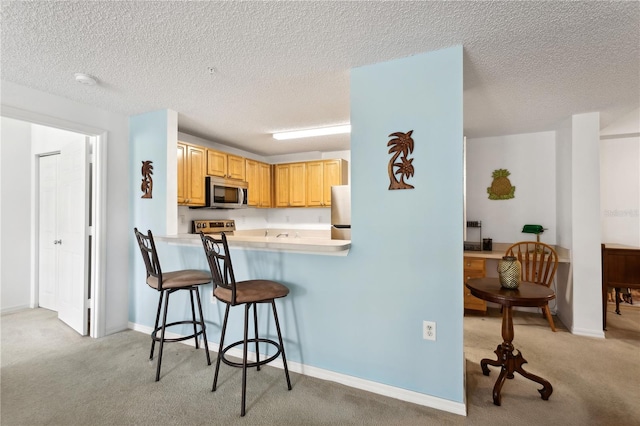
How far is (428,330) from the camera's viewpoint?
6.72ft

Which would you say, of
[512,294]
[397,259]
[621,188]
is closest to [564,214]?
[621,188]

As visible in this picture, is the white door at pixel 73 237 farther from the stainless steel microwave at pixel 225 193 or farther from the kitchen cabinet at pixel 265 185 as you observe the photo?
the kitchen cabinet at pixel 265 185

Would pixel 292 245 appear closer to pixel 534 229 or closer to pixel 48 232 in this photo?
pixel 534 229

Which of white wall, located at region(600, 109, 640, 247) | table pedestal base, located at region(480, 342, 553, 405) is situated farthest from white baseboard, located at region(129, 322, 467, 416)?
white wall, located at region(600, 109, 640, 247)

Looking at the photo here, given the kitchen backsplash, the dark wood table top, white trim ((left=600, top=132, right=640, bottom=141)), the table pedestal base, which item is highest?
white trim ((left=600, top=132, right=640, bottom=141))

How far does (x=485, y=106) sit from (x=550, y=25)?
1.37 meters

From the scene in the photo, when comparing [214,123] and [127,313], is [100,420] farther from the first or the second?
[214,123]

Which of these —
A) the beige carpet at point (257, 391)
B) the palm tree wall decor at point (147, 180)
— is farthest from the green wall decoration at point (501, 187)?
the palm tree wall decor at point (147, 180)

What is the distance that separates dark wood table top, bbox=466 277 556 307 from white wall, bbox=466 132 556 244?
2.11 m

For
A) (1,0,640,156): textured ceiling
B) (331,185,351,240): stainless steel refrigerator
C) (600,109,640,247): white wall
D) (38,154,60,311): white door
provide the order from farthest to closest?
(331,185,351,240): stainless steel refrigerator < (600,109,640,247): white wall < (38,154,60,311): white door < (1,0,640,156): textured ceiling

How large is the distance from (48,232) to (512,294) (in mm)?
5345

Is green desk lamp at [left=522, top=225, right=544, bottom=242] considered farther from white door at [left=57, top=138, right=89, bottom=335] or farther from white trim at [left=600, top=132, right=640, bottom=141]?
white door at [left=57, top=138, right=89, bottom=335]

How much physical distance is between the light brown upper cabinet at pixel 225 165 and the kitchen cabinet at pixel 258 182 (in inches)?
6.2

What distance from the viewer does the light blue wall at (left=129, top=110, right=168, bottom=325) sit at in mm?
3201
